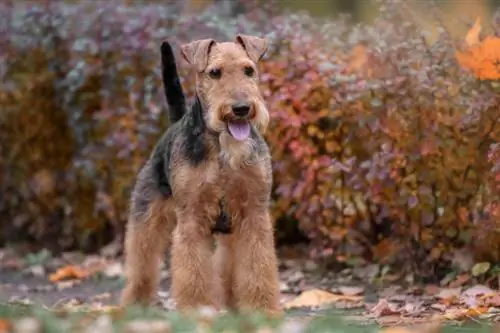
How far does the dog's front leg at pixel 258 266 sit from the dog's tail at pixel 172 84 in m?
1.10

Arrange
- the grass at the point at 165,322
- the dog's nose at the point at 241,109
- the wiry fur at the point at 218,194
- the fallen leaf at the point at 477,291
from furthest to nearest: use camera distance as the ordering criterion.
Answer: the fallen leaf at the point at 477,291 < the wiry fur at the point at 218,194 < the dog's nose at the point at 241,109 < the grass at the point at 165,322

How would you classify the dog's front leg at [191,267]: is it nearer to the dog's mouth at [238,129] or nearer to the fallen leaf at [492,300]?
the dog's mouth at [238,129]

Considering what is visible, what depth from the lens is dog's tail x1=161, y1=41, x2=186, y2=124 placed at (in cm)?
661

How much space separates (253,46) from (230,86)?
43 cm

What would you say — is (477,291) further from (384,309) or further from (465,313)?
(465,313)

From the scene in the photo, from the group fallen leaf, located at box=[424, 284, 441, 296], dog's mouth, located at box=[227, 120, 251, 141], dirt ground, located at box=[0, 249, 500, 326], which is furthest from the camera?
fallen leaf, located at box=[424, 284, 441, 296]

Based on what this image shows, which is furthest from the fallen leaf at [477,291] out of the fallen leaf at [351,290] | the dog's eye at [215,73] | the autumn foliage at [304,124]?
the dog's eye at [215,73]

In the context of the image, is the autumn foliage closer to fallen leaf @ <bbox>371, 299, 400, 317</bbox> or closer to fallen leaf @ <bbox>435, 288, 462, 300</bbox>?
fallen leaf @ <bbox>435, 288, 462, 300</bbox>

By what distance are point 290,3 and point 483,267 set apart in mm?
10655

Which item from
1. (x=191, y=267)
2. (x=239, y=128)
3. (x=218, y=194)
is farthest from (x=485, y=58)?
(x=191, y=267)

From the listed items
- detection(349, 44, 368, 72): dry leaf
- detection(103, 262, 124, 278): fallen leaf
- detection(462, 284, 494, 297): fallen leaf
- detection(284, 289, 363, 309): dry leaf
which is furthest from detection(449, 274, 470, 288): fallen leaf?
detection(103, 262, 124, 278): fallen leaf

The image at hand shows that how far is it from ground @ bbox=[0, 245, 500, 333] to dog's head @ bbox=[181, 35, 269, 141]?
96 cm

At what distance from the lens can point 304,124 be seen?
7.82m

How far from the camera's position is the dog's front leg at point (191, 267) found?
5922 millimetres
